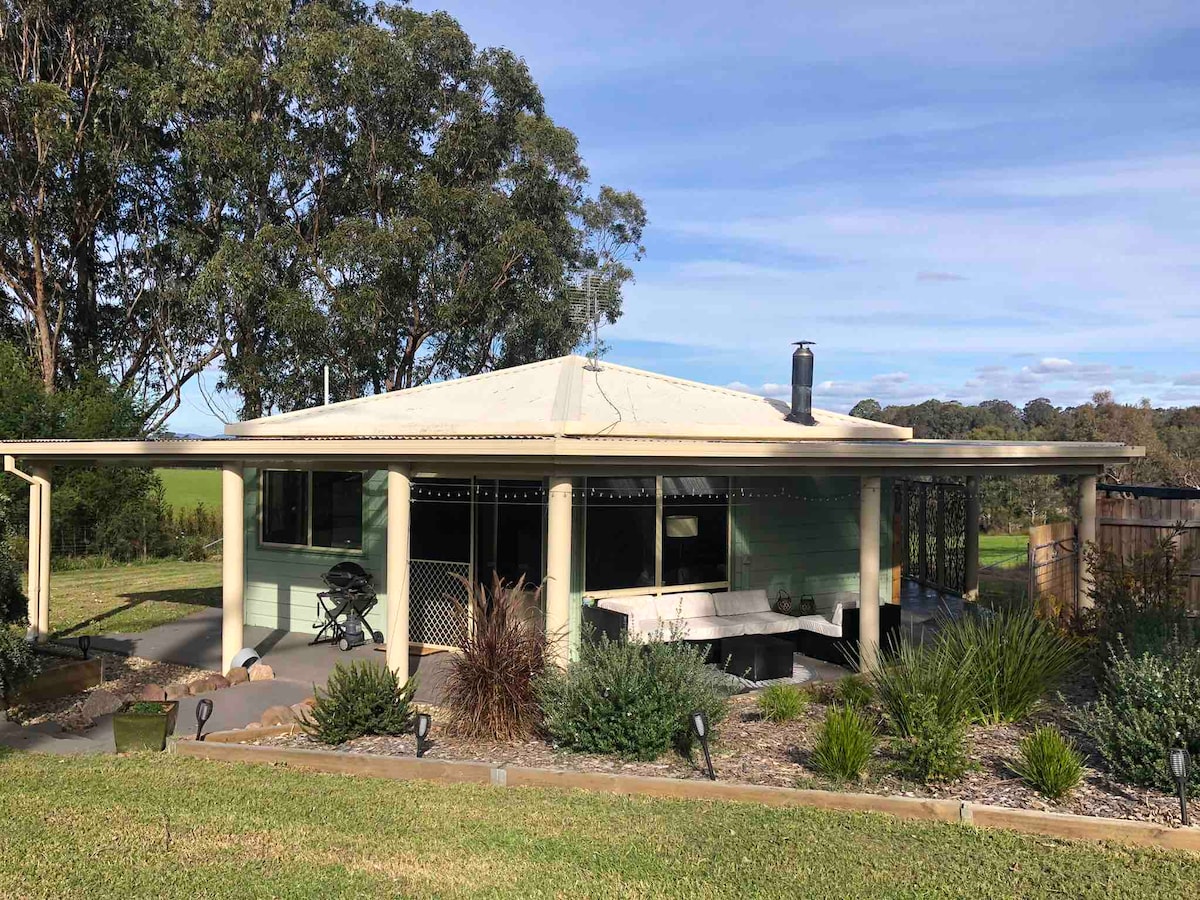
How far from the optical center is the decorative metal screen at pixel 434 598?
36.3 ft

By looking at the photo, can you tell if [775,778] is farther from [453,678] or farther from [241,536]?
[241,536]

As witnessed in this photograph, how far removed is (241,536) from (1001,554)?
2113 centimetres

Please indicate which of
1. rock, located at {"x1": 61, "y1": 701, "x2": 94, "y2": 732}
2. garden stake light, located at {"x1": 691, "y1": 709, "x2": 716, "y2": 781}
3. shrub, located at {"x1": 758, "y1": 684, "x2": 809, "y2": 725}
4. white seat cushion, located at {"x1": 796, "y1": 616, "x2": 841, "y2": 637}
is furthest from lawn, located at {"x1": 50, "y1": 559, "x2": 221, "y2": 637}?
garden stake light, located at {"x1": 691, "y1": 709, "x2": 716, "y2": 781}

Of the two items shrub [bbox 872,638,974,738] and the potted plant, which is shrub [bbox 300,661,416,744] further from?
shrub [bbox 872,638,974,738]

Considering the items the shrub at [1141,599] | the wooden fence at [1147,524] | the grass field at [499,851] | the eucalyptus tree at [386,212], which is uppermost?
the eucalyptus tree at [386,212]

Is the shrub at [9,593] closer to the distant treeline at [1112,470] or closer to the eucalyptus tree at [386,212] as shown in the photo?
the eucalyptus tree at [386,212]

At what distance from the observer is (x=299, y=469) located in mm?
11789

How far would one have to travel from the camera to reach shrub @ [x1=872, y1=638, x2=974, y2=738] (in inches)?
238

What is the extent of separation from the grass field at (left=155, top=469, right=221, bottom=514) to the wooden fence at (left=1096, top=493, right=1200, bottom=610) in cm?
2630

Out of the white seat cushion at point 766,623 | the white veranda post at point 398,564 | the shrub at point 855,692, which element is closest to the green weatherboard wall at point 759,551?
the white seat cushion at point 766,623

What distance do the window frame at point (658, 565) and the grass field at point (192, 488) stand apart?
23.5 metres

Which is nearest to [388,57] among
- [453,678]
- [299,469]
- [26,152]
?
[26,152]

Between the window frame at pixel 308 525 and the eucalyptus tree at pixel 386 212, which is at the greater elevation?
the eucalyptus tree at pixel 386 212

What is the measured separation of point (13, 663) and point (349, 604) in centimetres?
393
